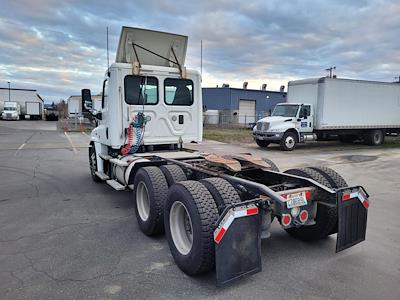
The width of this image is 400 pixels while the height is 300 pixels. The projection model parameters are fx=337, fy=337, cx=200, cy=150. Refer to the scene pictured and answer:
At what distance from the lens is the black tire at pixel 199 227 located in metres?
3.40

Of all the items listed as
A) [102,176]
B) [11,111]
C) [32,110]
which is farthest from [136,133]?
[32,110]

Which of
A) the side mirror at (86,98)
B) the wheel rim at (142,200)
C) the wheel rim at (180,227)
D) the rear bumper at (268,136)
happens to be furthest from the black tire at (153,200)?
the rear bumper at (268,136)

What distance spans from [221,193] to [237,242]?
597mm

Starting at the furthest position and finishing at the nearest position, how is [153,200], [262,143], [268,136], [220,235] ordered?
[262,143]
[268,136]
[153,200]
[220,235]

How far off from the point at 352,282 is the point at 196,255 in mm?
1651

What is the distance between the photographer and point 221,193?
3660 millimetres

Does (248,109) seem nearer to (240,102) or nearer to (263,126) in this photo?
(240,102)

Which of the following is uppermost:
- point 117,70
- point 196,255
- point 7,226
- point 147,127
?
point 117,70

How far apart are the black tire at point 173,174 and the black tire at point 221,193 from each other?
982 millimetres

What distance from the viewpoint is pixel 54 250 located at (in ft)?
14.0

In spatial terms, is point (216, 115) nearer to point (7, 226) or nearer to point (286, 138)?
point (286, 138)

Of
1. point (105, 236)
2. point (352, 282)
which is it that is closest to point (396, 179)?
point (352, 282)

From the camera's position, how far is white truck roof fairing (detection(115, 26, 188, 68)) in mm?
6902

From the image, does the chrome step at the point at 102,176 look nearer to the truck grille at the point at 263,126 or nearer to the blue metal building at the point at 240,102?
the truck grille at the point at 263,126
